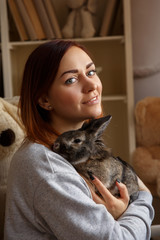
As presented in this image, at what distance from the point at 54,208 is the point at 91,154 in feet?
0.60

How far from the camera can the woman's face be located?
0.91 metres

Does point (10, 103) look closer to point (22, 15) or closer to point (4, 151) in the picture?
point (4, 151)

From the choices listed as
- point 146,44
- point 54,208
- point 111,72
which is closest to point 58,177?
point 54,208

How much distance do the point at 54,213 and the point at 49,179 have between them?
0.25 feet

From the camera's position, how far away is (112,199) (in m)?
0.83

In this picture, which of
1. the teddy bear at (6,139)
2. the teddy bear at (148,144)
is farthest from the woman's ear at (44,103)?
the teddy bear at (148,144)

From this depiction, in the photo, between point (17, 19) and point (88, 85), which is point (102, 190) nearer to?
point (88, 85)

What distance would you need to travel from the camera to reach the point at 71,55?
926 millimetres

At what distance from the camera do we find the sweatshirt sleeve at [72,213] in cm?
72

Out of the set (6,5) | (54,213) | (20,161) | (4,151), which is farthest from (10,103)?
(6,5)

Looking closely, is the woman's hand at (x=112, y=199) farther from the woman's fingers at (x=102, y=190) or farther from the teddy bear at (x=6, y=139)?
the teddy bear at (x=6, y=139)

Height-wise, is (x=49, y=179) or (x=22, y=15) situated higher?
(x=22, y=15)

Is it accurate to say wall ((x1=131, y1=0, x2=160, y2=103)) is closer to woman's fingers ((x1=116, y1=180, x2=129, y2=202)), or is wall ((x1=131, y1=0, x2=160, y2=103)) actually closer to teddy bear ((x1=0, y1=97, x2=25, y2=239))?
teddy bear ((x1=0, y1=97, x2=25, y2=239))

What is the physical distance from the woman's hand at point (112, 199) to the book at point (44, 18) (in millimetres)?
1506
